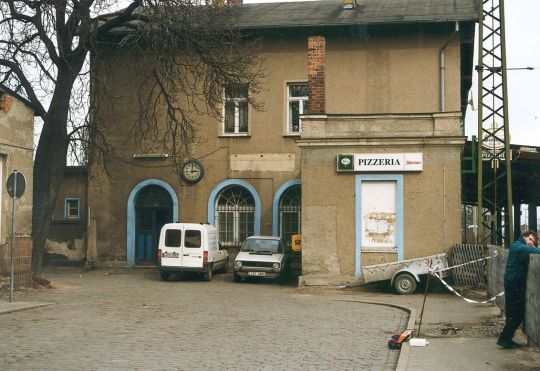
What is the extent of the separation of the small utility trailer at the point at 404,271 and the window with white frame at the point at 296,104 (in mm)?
8320

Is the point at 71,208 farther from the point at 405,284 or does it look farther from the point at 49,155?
the point at 405,284

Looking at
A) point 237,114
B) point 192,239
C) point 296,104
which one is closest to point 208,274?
point 192,239

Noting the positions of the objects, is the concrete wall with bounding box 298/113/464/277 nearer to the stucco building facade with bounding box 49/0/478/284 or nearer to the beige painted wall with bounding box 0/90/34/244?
the stucco building facade with bounding box 49/0/478/284

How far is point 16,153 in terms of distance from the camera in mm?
19594

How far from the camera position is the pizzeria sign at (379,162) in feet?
69.8

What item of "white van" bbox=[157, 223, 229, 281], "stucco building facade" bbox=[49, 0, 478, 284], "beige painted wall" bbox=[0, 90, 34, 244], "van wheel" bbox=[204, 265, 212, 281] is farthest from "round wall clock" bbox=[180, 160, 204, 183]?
"beige painted wall" bbox=[0, 90, 34, 244]

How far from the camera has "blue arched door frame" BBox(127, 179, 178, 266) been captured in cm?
2769

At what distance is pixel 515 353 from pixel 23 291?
13224 mm

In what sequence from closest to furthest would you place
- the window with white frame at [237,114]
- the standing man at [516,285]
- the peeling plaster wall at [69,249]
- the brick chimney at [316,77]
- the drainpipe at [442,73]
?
the standing man at [516,285]
the brick chimney at [316,77]
the drainpipe at [442,73]
the window with white frame at [237,114]
the peeling plaster wall at [69,249]

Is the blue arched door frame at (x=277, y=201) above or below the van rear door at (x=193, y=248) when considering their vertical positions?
above

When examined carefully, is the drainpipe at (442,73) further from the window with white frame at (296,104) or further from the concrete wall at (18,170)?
Result: the concrete wall at (18,170)

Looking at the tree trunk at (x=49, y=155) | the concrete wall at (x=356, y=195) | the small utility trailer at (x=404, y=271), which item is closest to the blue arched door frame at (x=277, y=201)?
the concrete wall at (x=356, y=195)

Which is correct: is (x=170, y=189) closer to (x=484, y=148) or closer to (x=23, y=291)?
(x=23, y=291)

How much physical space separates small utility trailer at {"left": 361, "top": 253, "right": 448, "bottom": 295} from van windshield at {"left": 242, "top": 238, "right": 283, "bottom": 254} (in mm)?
4015
